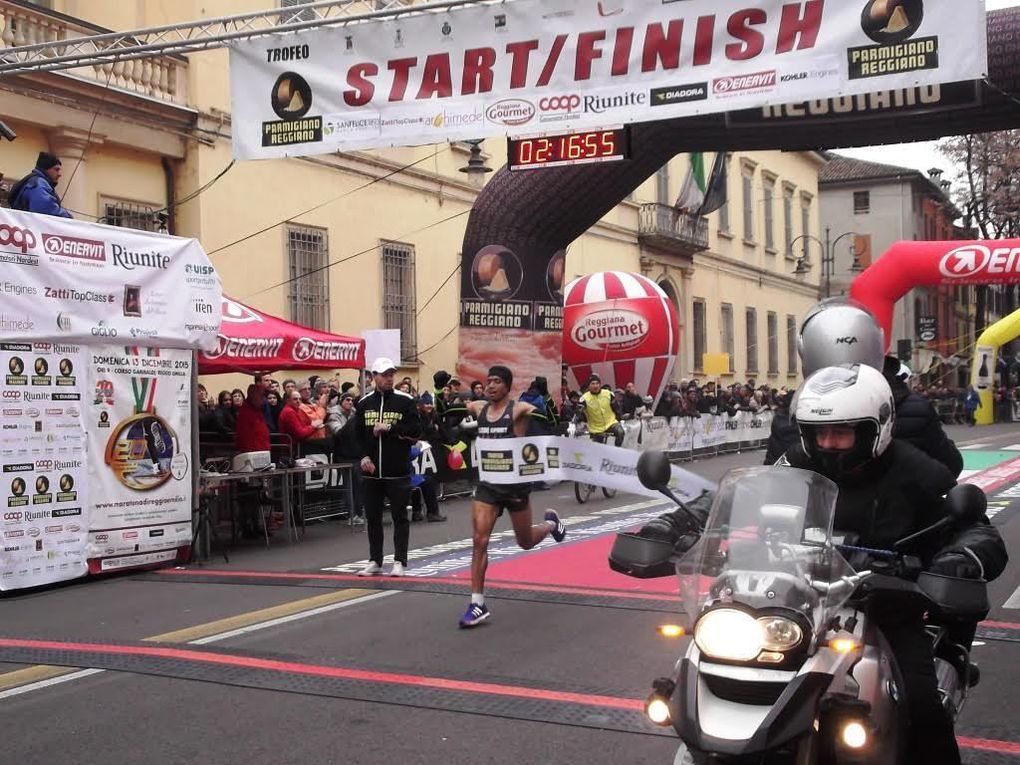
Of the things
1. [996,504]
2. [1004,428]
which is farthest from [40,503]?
[1004,428]

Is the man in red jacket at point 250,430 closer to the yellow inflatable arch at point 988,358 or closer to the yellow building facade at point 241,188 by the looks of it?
the yellow building facade at point 241,188

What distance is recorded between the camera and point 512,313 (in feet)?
61.3

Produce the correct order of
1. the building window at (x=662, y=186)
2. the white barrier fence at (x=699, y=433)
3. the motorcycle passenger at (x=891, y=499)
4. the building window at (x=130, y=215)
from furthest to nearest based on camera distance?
1. the building window at (x=662, y=186)
2. the white barrier fence at (x=699, y=433)
3. the building window at (x=130, y=215)
4. the motorcycle passenger at (x=891, y=499)

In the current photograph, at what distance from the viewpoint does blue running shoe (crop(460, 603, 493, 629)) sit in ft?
25.9

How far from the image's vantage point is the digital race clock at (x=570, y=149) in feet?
43.3

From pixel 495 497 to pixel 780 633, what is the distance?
5331 mm

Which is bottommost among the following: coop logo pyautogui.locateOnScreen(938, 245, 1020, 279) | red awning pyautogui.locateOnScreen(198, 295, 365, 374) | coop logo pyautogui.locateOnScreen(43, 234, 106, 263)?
red awning pyautogui.locateOnScreen(198, 295, 365, 374)

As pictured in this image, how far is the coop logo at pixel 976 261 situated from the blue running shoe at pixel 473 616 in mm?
13517

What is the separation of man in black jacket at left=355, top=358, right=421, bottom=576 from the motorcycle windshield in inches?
261

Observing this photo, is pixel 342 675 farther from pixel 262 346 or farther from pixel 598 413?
pixel 598 413

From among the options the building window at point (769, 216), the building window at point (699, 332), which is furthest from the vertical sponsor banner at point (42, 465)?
the building window at point (769, 216)

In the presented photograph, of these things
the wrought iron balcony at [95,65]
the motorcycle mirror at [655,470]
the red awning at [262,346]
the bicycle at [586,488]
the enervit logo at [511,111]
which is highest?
the wrought iron balcony at [95,65]

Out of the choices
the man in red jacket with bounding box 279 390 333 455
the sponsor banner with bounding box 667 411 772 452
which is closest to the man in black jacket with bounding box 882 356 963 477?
the man in red jacket with bounding box 279 390 333 455

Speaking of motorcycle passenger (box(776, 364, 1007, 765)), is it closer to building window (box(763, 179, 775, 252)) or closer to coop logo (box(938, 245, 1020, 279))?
coop logo (box(938, 245, 1020, 279))
